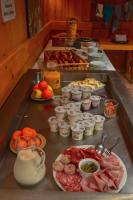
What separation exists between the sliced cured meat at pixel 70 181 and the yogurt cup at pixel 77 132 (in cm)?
25

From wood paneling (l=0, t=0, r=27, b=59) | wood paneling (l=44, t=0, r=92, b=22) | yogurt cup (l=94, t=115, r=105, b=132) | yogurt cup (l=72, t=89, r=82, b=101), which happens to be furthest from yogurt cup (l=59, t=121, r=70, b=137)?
wood paneling (l=44, t=0, r=92, b=22)

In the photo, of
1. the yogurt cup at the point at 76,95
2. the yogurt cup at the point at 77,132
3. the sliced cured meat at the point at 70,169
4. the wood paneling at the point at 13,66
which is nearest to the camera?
the sliced cured meat at the point at 70,169

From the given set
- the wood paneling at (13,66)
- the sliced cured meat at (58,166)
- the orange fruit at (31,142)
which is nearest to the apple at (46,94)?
the wood paneling at (13,66)

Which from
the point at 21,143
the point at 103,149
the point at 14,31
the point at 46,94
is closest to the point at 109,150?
the point at 103,149

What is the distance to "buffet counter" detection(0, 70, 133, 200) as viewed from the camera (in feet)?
2.26

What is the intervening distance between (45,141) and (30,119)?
28 centimetres

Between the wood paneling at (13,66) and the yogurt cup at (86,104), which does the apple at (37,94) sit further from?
the yogurt cup at (86,104)

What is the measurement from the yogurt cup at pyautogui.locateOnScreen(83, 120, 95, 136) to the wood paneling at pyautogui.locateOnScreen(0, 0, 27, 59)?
0.66m

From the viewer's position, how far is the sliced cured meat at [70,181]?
0.82 metres

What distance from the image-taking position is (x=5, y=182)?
88 centimetres

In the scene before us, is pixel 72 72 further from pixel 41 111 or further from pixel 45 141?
pixel 45 141

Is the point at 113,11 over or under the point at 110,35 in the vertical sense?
over

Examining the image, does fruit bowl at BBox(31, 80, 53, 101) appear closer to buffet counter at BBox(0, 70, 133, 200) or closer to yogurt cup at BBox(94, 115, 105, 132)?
buffet counter at BBox(0, 70, 133, 200)

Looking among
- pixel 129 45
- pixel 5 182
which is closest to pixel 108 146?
pixel 5 182
